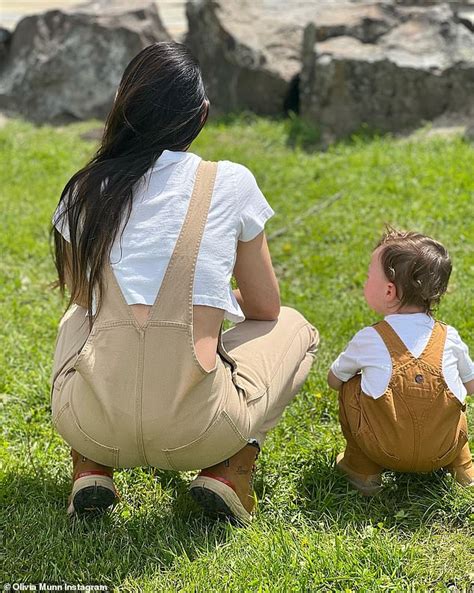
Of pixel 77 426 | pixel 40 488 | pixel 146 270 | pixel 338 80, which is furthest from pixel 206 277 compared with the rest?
pixel 338 80

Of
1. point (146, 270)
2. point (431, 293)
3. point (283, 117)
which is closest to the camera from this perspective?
point (146, 270)

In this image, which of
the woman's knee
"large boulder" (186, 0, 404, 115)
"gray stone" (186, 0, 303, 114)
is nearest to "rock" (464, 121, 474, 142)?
"large boulder" (186, 0, 404, 115)

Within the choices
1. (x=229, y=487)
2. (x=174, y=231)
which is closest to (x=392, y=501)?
(x=229, y=487)

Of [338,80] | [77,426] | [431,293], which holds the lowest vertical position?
[338,80]

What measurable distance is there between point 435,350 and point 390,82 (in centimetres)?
441

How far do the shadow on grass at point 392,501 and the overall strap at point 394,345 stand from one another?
0.48 m

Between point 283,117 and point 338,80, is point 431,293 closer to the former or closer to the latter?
point 338,80

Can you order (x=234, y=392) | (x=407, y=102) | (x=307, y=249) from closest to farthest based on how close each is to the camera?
(x=234, y=392) < (x=307, y=249) < (x=407, y=102)

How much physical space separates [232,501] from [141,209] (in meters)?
0.96

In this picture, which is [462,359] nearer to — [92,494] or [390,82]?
[92,494]

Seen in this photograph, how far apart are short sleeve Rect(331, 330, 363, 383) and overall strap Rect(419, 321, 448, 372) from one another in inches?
8.5

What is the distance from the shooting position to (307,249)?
530 centimetres

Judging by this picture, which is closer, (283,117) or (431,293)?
(431,293)

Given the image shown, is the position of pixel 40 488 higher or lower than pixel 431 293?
lower
